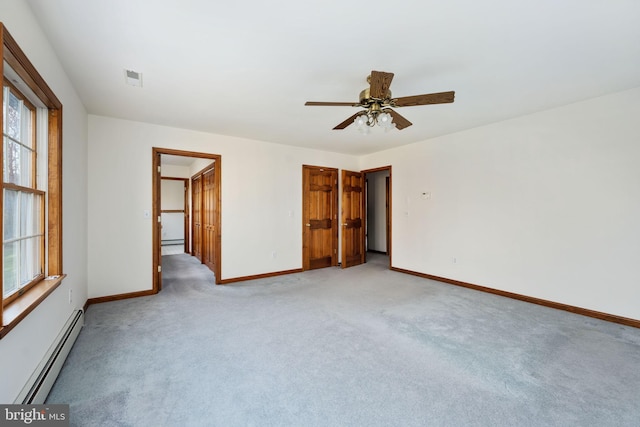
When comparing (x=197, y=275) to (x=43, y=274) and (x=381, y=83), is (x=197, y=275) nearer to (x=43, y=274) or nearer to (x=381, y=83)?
(x=43, y=274)

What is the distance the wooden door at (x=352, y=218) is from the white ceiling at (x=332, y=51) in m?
2.63

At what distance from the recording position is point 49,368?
187 centimetres

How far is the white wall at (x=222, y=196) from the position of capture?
3688 millimetres

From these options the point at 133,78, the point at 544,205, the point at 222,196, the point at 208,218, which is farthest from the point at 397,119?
the point at 208,218

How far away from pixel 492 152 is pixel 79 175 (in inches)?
212

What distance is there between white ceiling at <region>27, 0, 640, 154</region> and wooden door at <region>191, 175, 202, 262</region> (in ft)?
11.0

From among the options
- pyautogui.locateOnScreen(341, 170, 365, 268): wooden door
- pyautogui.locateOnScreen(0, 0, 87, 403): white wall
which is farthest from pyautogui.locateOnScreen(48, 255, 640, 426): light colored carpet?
pyautogui.locateOnScreen(341, 170, 365, 268): wooden door

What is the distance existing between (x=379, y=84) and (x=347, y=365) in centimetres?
223

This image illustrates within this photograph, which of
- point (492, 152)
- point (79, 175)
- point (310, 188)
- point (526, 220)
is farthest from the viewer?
point (310, 188)

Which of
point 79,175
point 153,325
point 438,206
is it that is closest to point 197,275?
point 153,325

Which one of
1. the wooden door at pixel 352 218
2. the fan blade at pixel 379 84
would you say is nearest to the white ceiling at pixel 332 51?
the fan blade at pixel 379 84

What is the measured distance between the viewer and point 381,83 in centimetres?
215

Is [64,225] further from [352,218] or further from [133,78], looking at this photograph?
[352,218]

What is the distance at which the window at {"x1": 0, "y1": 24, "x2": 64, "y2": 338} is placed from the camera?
1.67 m
